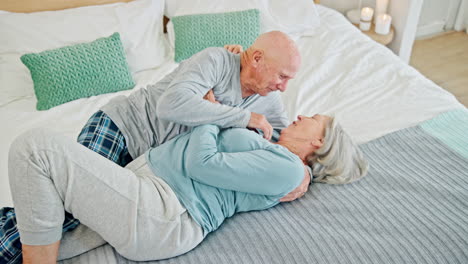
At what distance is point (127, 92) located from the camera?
2.04 m

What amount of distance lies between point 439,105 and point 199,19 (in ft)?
4.14

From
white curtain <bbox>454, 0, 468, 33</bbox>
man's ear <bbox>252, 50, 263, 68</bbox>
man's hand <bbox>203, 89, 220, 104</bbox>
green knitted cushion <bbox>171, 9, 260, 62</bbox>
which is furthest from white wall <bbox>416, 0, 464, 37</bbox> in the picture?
man's hand <bbox>203, 89, 220, 104</bbox>

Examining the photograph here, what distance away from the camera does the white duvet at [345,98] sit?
1.79m

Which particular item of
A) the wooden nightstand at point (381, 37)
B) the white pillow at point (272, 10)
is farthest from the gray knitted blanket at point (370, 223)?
the wooden nightstand at point (381, 37)

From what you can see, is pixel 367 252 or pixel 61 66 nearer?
pixel 367 252

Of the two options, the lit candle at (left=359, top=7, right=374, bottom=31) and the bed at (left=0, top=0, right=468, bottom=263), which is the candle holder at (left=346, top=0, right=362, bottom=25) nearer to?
the lit candle at (left=359, top=7, right=374, bottom=31)

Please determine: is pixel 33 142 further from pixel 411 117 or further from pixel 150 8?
pixel 411 117

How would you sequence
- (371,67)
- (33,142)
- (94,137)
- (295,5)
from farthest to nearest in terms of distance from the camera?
(295,5) < (371,67) < (94,137) < (33,142)

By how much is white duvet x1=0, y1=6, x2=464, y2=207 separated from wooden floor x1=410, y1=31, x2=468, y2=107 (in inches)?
37.3

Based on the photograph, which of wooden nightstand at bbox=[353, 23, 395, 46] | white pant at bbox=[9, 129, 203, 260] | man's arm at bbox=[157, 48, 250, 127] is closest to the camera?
white pant at bbox=[9, 129, 203, 260]

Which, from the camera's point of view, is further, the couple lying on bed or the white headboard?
the white headboard

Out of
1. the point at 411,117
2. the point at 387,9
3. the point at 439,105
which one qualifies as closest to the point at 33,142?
the point at 411,117

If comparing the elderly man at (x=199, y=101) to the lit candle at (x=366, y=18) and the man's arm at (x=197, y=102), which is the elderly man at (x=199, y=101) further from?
the lit candle at (x=366, y=18)

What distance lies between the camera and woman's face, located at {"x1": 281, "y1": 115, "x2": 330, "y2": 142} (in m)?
1.47
